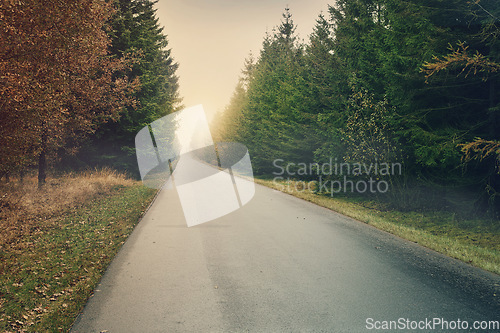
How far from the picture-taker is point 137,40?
22984mm

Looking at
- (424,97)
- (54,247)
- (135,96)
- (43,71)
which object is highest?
(135,96)

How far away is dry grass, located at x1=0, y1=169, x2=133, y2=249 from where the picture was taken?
835 centimetres

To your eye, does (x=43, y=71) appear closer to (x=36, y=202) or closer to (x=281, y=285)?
(x=36, y=202)

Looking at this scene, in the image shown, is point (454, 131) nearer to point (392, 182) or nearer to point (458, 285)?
point (392, 182)

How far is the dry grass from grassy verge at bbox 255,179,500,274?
10.3m

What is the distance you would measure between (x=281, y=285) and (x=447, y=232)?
6822 mm

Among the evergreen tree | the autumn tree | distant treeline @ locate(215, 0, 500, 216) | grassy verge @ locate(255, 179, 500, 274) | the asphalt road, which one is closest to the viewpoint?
the asphalt road

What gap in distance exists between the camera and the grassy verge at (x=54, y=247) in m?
4.35

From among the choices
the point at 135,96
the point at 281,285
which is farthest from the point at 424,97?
the point at 135,96

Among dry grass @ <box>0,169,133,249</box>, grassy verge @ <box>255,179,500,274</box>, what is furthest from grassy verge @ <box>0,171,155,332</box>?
grassy verge @ <box>255,179,500,274</box>

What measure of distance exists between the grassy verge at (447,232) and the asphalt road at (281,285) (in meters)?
0.46

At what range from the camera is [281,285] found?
4.93 metres

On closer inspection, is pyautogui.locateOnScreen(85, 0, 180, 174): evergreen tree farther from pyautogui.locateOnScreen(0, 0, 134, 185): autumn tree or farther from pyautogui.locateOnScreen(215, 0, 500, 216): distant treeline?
pyautogui.locateOnScreen(215, 0, 500, 216): distant treeline

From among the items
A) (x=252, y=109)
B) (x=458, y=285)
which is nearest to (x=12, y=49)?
(x=458, y=285)
